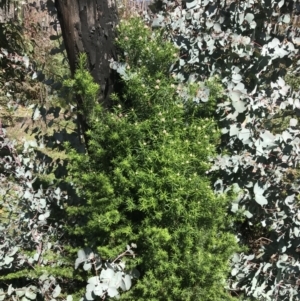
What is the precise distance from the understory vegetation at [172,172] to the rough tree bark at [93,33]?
0.06 metres

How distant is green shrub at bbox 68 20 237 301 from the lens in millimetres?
1789

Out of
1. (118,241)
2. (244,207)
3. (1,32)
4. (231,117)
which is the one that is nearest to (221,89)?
(231,117)

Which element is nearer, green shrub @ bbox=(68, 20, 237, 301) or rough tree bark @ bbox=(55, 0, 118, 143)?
green shrub @ bbox=(68, 20, 237, 301)

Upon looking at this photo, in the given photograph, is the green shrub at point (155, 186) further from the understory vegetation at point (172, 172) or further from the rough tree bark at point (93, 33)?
the rough tree bark at point (93, 33)

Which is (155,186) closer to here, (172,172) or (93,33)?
(172,172)

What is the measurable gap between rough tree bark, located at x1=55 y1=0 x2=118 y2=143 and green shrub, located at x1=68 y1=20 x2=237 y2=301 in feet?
0.40

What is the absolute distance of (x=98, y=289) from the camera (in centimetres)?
179

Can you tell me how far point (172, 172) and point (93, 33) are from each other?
2.37ft

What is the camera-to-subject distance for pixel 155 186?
1.79 m

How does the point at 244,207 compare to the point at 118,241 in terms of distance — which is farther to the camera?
the point at 244,207

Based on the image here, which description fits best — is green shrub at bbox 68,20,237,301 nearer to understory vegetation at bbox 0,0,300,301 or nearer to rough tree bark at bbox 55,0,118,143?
understory vegetation at bbox 0,0,300,301

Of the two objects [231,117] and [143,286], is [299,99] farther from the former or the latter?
[143,286]

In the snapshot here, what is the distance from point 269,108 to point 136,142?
632 millimetres

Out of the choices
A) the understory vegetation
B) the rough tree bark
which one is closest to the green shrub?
the understory vegetation
